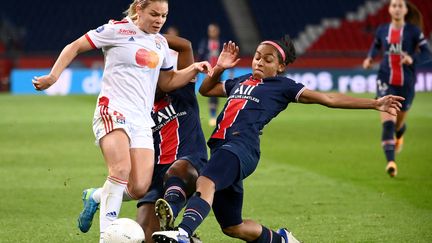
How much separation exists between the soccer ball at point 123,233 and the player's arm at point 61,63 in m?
1.24

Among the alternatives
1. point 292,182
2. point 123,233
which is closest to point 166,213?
point 123,233

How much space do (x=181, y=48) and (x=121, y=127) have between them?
3.79 ft

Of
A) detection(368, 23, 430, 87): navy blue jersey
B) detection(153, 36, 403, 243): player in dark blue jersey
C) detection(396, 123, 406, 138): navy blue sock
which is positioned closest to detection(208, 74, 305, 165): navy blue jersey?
detection(153, 36, 403, 243): player in dark blue jersey

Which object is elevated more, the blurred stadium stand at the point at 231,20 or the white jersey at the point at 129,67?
the blurred stadium stand at the point at 231,20

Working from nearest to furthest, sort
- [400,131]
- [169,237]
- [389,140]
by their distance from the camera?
[169,237]
[389,140]
[400,131]

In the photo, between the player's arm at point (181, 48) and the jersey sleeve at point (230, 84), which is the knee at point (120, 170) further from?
the player's arm at point (181, 48)

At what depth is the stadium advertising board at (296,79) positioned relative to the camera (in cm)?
3041

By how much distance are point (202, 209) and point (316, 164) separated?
7729 mm

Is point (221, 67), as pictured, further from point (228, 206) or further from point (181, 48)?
point (228, 206)

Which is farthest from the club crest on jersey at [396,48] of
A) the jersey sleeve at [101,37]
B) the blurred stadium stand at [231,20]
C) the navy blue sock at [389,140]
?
the blurred stadium stand at [231,20]

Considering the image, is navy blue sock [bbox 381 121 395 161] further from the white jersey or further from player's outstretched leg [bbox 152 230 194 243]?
player's outstretched leg [bbox 152 230 194 243]

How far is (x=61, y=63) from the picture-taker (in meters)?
7.04

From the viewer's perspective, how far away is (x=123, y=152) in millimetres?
6891

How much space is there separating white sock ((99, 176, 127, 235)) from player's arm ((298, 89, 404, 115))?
1.57 m
